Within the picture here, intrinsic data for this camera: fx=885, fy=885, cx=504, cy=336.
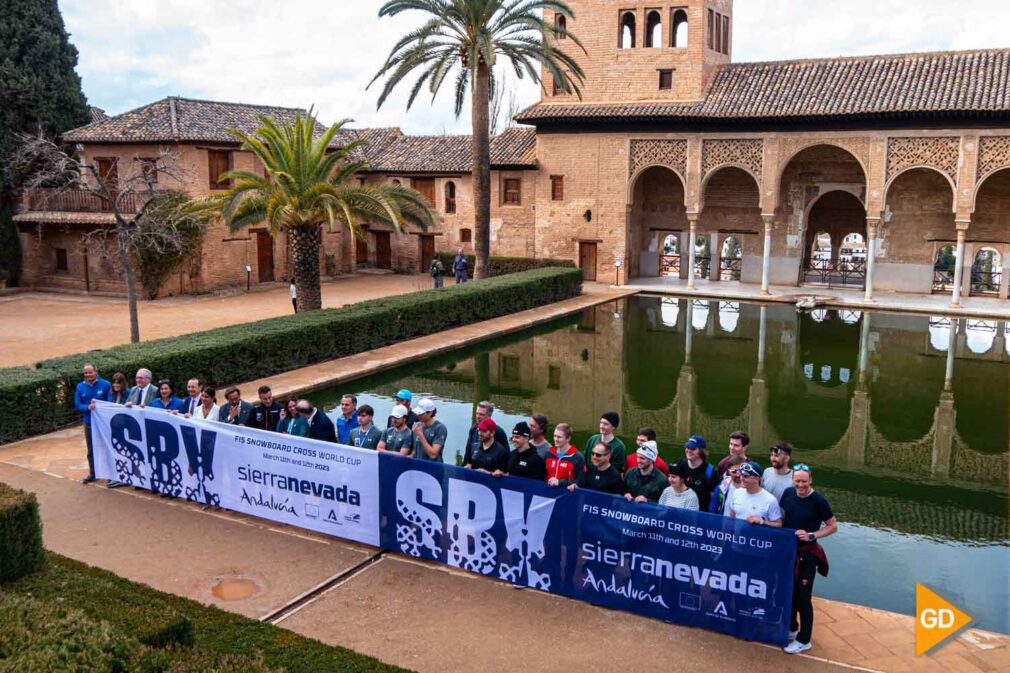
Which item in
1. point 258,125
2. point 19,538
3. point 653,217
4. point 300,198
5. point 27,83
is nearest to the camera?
point 19,538

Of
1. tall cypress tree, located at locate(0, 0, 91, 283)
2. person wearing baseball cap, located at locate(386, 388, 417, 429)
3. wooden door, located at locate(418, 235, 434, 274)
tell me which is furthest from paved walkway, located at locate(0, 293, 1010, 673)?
wooden door, located at locate(418, 235, 434, 274)

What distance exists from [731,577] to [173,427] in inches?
249

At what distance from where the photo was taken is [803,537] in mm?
6688

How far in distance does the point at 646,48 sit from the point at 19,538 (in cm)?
3012

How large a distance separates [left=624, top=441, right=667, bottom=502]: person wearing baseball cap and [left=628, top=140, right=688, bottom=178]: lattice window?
2620 cm

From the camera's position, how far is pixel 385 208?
67.8 ft

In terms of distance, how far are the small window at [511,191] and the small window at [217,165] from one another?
10.8m

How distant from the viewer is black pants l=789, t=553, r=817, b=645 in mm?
6773

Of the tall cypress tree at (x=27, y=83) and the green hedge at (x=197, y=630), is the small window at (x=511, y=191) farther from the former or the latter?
the green hedge at (x=197, y=630)

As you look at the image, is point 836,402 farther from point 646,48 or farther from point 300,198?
point 646,48

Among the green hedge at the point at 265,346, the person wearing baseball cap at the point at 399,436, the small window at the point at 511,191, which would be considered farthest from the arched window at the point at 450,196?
the person wearing baseball cap at the point at 399,436

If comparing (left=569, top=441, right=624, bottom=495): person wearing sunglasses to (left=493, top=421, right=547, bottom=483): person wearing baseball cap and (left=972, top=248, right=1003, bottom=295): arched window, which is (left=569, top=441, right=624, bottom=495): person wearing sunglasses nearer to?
(left=493, top=421, right=547, bottom=483): person wearing baseball cap

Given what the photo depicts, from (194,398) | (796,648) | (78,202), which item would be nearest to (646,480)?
(796,648)

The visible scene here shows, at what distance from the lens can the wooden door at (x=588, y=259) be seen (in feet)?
114
